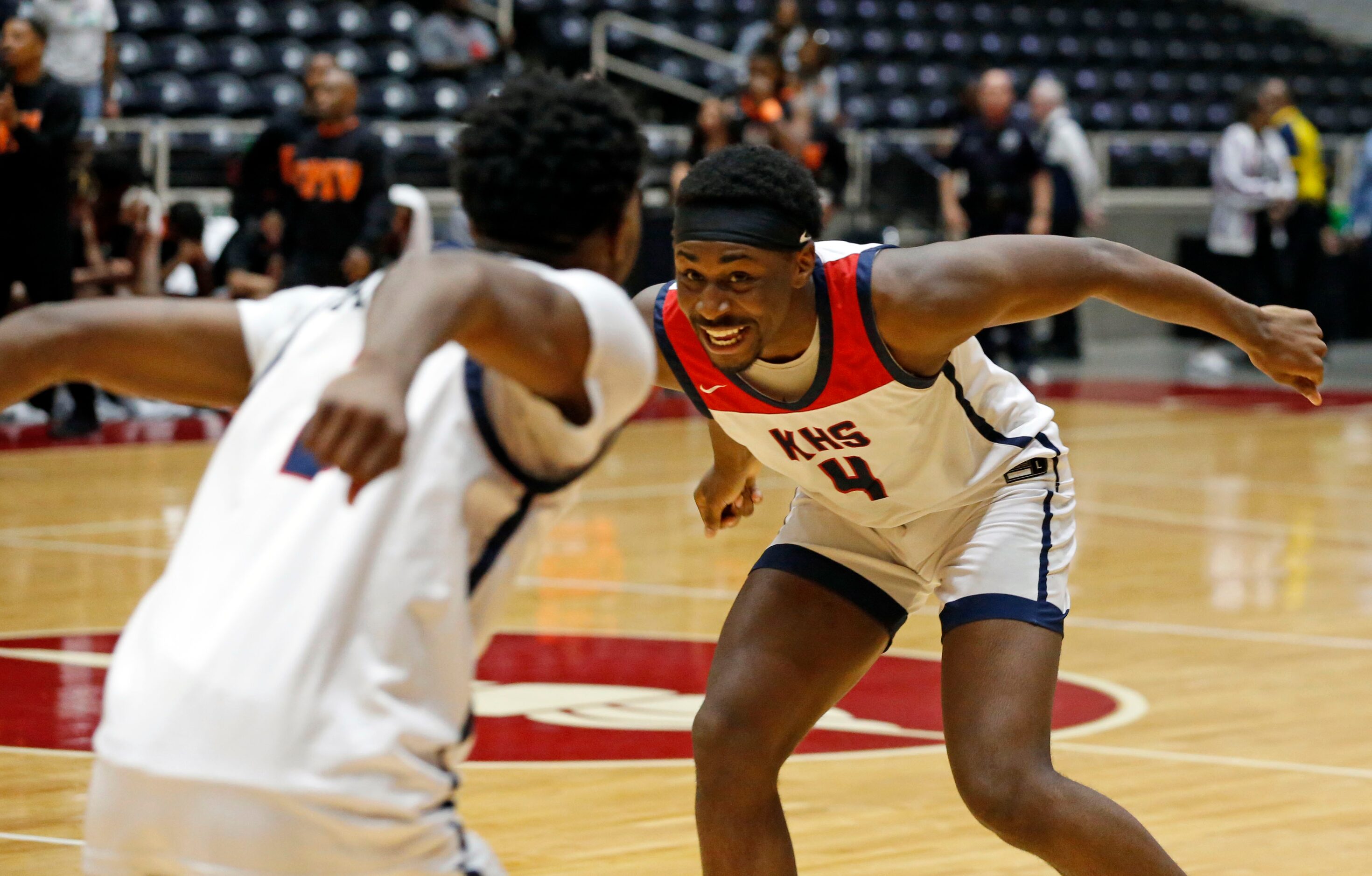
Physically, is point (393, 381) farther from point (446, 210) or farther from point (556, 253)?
point (446, 210)

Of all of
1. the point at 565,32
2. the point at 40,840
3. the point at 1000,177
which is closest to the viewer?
the point at 40,840

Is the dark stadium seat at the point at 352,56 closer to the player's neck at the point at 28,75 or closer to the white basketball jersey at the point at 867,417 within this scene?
the player's neck at the point at 28,75

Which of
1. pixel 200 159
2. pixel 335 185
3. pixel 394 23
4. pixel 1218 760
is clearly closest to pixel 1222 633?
pixel 1218 760

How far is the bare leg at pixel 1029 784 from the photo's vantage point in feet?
10.5

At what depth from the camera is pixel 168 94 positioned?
14656mm

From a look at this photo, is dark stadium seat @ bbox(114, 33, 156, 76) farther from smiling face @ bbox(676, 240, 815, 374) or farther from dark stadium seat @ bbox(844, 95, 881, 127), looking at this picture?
smiling face @ bbox(676, 240, 815, 374)

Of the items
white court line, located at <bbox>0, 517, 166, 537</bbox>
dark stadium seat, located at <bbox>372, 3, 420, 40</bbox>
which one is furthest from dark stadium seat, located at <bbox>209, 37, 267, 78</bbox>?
white court line, located at <bbox>0, 517, 166, 537</bbox>

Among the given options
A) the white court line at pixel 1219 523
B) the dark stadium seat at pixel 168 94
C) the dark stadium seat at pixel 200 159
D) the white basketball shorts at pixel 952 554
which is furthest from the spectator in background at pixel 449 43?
the white basketball shorts at pixel 952 554

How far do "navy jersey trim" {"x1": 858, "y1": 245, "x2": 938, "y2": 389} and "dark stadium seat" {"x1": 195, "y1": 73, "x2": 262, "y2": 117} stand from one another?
12141 mm

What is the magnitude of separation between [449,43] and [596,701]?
11.2m

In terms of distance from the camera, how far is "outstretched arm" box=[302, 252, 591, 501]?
1.82 m

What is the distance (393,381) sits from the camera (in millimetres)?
1856

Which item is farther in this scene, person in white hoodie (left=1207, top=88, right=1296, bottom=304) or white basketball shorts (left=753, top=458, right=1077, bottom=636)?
person in white hoodie (left=1207, top=88, right=1296, bottom=304)

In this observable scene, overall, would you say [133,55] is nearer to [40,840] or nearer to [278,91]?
[278,91]
